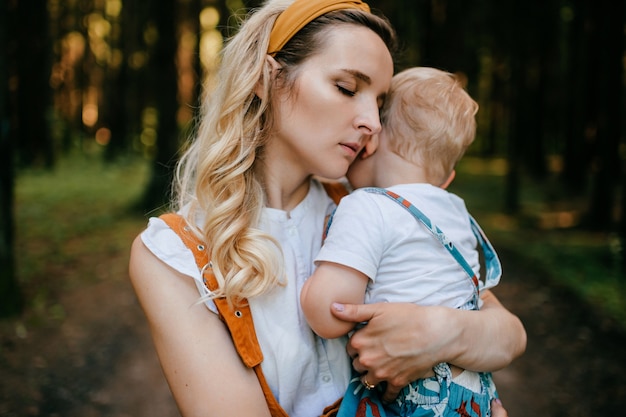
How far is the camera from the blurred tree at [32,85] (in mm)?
13844

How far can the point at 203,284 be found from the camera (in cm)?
180

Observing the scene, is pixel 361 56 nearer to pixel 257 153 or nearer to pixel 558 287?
pixel 257 153

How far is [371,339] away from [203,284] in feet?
1.86

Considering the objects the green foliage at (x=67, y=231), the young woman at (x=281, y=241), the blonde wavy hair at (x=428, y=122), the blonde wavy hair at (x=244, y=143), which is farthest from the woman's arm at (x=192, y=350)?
the green foliage at (x=67, y=231)

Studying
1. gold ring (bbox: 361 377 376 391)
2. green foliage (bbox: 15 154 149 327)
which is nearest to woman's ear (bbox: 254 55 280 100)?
gold ring (bbox: 361 377 376 391)

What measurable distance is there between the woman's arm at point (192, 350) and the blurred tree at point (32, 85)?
1421cm

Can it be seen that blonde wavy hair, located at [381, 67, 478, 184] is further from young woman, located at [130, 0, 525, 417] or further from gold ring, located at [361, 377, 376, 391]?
gold ring, located at [361, 377, 376, 391]

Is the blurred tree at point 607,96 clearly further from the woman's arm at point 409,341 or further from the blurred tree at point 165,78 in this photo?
the woman's arm at point 409,341

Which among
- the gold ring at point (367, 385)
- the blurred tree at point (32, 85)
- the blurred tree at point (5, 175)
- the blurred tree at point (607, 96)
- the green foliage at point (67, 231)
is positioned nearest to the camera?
the gold ring at point (367, 385)

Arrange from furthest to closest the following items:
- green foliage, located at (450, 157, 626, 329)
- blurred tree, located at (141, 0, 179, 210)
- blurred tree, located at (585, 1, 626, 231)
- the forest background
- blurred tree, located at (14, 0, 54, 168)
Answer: blurred tree, located at (14, 0, 54, 168) < blurred tree, located at (141, 0, 179, 210) < blurred tree, located at (585, 1, 626, 231) < the forest background < green foliage, located at (450, 157, 626, 329)

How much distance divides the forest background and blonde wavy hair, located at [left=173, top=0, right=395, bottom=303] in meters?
0.44

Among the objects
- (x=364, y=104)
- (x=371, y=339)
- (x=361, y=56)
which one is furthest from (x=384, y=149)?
(x=371, y=339)

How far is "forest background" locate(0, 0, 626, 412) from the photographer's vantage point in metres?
7.40

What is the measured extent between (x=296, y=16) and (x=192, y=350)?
118 centimetres
